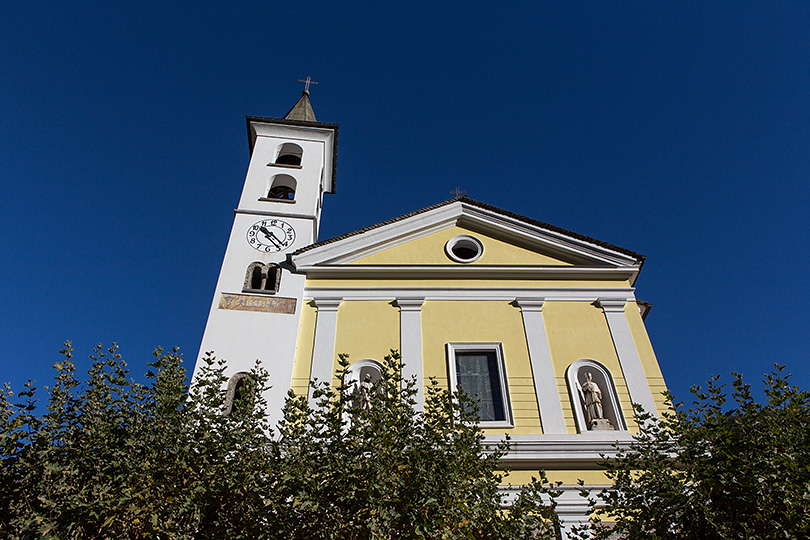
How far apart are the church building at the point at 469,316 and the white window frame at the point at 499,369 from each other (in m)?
0.03

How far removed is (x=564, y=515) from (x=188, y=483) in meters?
6.73

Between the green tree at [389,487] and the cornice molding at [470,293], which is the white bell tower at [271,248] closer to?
the cornice molding at [470,293]

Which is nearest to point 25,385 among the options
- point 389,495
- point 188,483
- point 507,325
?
point 188,483

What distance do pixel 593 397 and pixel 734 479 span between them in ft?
15.6

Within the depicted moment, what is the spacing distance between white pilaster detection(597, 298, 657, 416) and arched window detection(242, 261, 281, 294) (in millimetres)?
8100

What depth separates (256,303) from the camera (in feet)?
44.4

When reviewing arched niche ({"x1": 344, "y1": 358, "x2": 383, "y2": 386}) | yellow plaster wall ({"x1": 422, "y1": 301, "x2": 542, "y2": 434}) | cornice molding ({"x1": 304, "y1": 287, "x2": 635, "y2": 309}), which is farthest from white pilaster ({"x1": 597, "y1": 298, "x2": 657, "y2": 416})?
arched niche ({"x1": 344, "y1": 358, "x2": 383, "y2": 386})

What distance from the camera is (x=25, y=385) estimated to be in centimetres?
786

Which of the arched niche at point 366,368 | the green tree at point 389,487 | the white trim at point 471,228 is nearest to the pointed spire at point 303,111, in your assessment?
the white trim at point 471,228

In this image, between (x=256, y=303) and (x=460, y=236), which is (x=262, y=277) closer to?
(x=256, y=303)

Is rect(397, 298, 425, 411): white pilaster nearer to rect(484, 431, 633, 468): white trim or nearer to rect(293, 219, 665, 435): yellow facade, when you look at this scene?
rect(293, 219, 665, 435): yellow facade

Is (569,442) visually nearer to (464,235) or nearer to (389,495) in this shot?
(389,495)

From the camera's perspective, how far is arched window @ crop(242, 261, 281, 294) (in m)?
14.1

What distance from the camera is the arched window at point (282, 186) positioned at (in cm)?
1786
